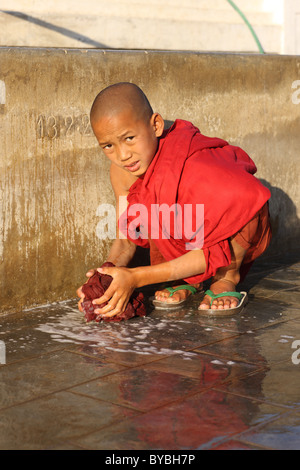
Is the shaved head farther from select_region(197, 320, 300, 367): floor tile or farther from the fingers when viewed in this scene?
select_region(197, 320, 300, 367): floor tile

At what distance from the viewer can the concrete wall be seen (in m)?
3.64

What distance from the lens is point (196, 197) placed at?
11.3 feet

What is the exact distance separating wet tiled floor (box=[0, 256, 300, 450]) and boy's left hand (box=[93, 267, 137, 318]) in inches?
3.5

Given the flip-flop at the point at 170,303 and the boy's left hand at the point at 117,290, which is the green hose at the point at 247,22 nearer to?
the flip-flop at the point at 170,303

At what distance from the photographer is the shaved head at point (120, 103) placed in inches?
132

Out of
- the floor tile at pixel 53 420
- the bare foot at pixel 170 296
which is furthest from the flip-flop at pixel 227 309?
the floor tile at pixel 53 420

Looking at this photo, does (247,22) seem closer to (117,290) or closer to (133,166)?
(133,166)

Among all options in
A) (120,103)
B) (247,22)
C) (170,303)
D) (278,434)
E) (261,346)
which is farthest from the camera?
(247,22)

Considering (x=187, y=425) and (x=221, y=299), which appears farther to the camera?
(x=221, y=299)

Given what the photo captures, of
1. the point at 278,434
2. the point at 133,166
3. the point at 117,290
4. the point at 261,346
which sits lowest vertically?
the point at 278,434

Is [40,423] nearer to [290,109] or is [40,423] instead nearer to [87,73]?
[87,73]

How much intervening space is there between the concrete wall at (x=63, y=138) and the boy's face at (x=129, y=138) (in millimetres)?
429

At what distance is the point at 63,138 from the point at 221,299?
3.68 ft

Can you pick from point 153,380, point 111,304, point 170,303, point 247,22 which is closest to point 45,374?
point 153,380
